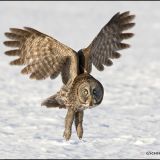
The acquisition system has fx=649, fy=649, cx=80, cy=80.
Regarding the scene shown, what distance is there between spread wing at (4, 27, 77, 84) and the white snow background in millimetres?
927

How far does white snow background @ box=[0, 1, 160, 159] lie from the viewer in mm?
8117

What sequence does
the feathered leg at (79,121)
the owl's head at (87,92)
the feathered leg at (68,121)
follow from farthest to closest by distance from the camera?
the feathered leg at (79,121) → the feathered leg at (68,121) → the owl's head at (87,92)

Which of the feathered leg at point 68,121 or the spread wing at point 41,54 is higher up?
the spread wing at point 41,54

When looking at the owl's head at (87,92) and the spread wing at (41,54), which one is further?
the spread wing at (41,54)

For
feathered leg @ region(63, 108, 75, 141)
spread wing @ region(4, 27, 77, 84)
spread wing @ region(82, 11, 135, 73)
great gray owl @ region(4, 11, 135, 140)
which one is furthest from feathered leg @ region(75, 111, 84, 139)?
spread wing @ region(82, 11, 135, 73)

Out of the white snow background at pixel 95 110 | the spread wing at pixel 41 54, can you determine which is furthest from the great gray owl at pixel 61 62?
the white snow background at pixel 95 110

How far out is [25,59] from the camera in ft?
26.7

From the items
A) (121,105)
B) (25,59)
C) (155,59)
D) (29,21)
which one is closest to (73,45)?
(155,59)

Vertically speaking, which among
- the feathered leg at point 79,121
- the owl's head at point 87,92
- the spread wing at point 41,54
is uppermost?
the spread wing at point 41,54

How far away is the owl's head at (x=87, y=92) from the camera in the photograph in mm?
7422

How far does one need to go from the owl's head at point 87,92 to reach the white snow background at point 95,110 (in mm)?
712

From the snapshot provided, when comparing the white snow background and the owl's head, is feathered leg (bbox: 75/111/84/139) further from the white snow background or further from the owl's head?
the owl's head

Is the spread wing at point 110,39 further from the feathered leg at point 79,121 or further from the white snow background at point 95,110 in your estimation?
the white snow background at point 95,110

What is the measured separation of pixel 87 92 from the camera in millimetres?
7430
